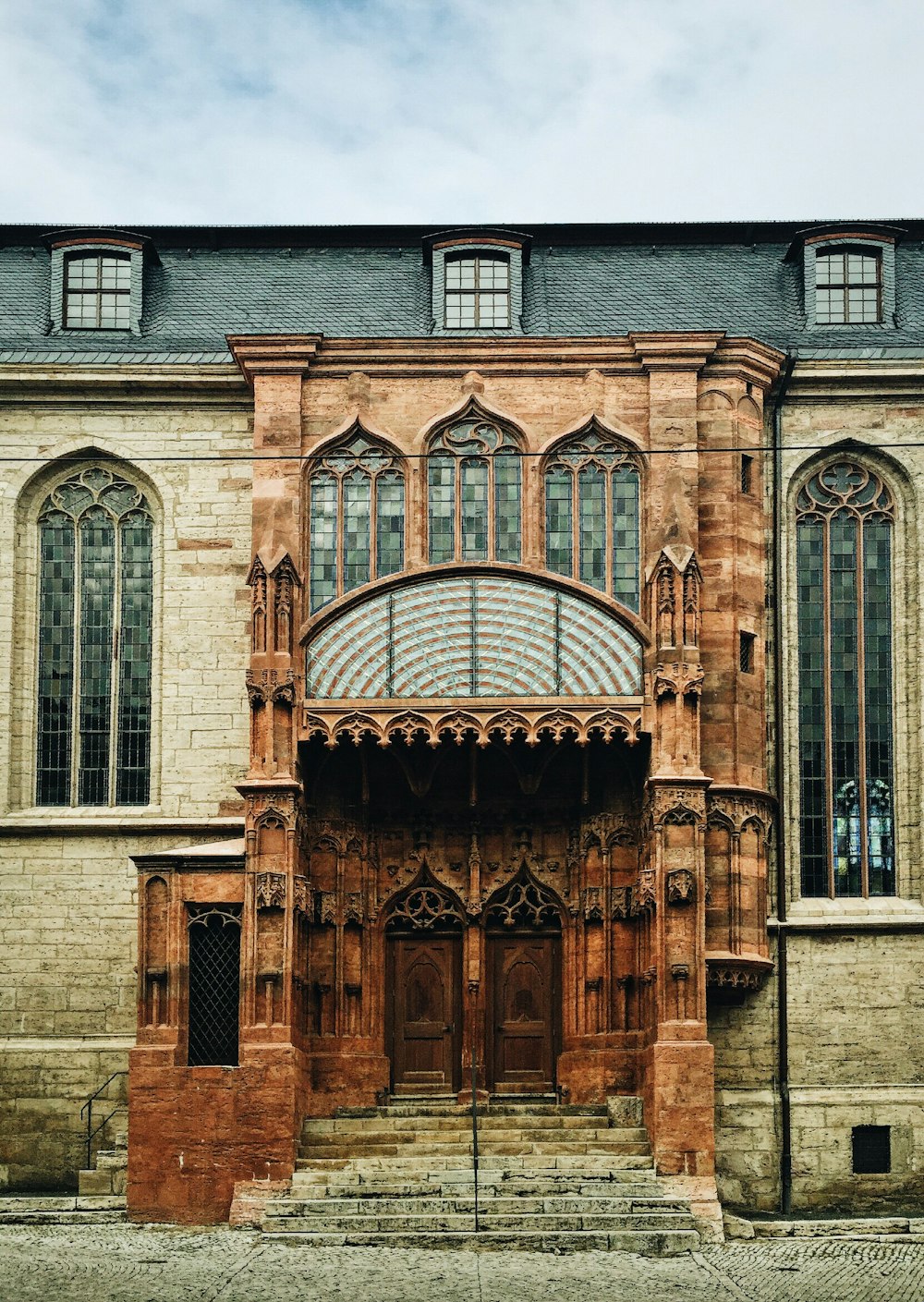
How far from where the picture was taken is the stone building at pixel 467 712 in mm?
32031

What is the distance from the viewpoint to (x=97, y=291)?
37594 millimetres

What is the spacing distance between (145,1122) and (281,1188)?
2.09m

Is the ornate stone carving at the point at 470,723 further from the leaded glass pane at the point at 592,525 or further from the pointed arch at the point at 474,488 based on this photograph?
the pointed arch at the point at 474,488

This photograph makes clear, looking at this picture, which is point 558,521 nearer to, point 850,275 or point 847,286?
point 847,286

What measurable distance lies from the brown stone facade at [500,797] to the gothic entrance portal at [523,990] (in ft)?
0.14

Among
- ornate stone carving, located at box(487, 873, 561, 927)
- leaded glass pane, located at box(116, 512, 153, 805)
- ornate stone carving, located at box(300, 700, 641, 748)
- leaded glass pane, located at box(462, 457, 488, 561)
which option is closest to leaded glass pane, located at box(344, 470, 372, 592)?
leaded glass pane, located at box(462, 457, 488, 561)

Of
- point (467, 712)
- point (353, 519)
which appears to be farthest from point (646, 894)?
point (353, 519)

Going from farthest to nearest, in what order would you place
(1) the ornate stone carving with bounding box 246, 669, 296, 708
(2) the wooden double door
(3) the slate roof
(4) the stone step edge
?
(3) the slate roof → (2) the wooden double door → (1) the ornate stone carving with bounding box 246, 669, 296, 708 → (4) the stone step edge

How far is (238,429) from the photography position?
118 feet

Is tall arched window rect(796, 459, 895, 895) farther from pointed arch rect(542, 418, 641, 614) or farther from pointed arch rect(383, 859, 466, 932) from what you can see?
pointed arch rect(383, 859, 466, 932)

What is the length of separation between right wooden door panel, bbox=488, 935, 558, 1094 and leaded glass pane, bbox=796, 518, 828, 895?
4239 mm

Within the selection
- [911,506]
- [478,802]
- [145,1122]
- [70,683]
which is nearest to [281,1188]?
[145,1122]

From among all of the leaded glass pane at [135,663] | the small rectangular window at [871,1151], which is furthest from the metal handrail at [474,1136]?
the leaded glass pane at [135,663]

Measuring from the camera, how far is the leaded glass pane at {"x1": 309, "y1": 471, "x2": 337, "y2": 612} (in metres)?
33.2
